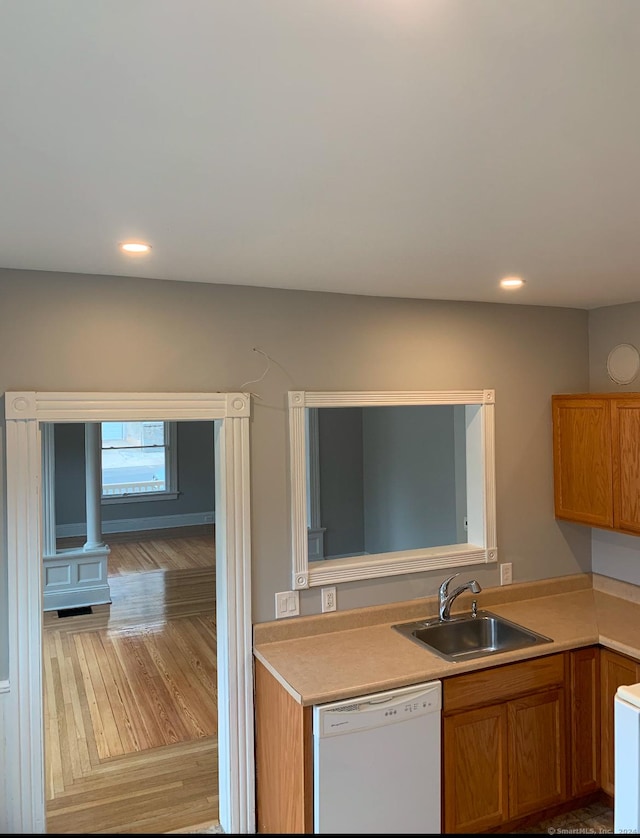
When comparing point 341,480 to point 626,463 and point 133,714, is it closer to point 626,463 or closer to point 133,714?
point 133,714

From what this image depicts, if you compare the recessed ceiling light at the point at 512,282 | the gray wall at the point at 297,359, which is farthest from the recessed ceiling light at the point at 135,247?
the recessed ceiling light at the point at 512,282

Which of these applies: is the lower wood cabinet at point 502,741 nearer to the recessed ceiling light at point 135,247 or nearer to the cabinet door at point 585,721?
the cabinet door at point 585,721

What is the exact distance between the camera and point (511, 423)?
3.59m

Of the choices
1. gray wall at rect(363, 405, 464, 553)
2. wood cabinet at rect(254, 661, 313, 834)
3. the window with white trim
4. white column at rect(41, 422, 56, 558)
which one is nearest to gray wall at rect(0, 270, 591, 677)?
wood cabinet at rect(254, 661, 313, 834)

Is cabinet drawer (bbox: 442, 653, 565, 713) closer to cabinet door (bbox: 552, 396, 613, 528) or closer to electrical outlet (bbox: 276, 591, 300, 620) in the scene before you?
electrical outlet (bbox: 276, 591, 300, 620)

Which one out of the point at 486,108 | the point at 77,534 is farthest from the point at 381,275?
the point at 77,534

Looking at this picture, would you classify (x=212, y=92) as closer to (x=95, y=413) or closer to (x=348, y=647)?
(x=95, y=413)

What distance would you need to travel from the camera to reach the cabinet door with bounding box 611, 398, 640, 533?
317 centimetres

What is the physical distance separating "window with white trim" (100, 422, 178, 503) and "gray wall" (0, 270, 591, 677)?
7.13 meters

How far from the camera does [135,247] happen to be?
7.16ft

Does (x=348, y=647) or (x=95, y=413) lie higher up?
(x=95, y=413)

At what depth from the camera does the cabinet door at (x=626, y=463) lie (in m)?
3.17

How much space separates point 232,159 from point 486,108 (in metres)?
0.55

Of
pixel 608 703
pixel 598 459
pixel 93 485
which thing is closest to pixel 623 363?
pixel 598 459
